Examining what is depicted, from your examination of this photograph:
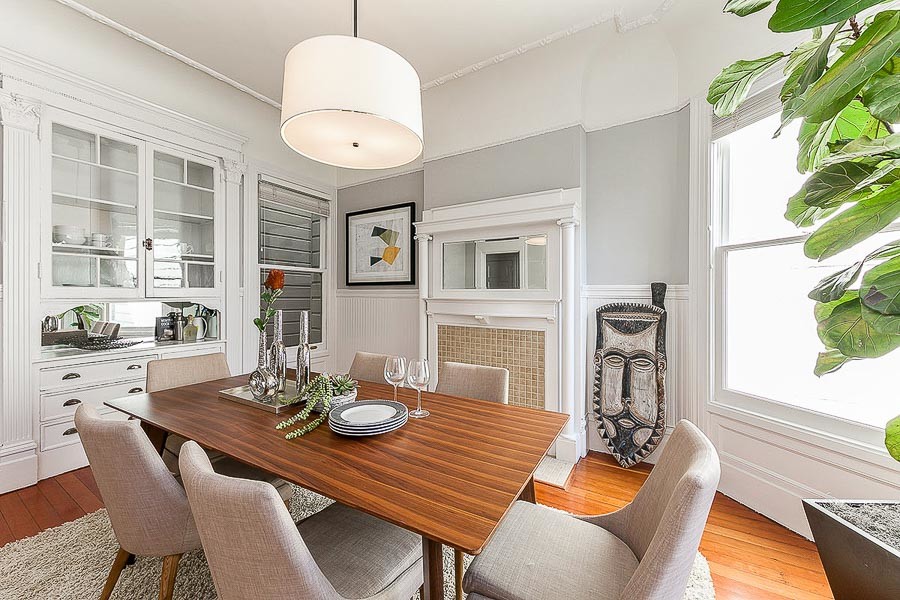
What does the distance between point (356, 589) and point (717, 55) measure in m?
3.15

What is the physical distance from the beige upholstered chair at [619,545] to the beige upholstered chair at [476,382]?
0.62 metres

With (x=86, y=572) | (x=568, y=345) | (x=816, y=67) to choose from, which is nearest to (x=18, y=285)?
(x=86, y=572)

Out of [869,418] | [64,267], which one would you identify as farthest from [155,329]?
[869,418]

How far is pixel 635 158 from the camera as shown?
2.71 metres

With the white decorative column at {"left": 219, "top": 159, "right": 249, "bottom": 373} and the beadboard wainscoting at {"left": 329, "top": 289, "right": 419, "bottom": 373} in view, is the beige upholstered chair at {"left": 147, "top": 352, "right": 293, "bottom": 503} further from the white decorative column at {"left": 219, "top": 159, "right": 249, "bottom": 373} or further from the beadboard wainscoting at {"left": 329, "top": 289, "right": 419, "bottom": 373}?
the beadboard wainscoting at {"left": 329, "top": 289, "right": 419, "bottom": 373}

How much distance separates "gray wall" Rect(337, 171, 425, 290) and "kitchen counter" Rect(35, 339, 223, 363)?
1.76 m

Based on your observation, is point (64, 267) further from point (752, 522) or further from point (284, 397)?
point (752, 522)

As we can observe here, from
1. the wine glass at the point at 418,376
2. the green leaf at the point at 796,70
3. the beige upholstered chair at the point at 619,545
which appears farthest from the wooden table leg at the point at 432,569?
the green leaf at the point at 796,70

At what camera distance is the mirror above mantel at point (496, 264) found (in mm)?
2871

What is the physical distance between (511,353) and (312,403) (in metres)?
1.76

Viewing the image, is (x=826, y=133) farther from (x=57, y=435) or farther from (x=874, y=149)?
(x=57, y=435)

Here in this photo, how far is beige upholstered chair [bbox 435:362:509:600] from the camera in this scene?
1890 millimetres

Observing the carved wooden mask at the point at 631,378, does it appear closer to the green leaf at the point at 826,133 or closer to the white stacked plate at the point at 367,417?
the white stacked plate at the point at 367,417

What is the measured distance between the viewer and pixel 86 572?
5.23 feet
